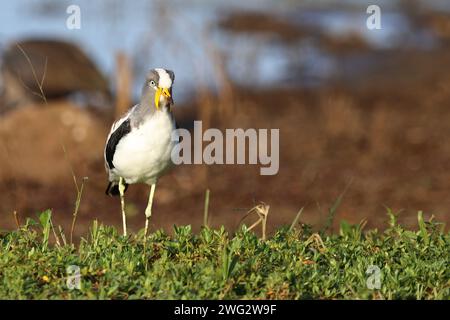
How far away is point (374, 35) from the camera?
22.5 meters

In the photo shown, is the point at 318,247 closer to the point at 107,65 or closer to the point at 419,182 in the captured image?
the point at 419,182

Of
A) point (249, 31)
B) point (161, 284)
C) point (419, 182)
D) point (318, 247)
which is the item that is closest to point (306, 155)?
point (419, 182)

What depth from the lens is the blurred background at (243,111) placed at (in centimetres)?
1246

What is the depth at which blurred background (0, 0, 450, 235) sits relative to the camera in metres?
12.5

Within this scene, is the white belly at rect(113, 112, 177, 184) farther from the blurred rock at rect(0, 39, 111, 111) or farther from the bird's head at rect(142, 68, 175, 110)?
the blurred rock at rect(0, 39, 111, 111)

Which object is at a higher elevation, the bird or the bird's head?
the bird's head

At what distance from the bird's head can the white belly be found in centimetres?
8

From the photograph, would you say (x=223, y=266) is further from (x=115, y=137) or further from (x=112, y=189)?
(x=112, y=189)

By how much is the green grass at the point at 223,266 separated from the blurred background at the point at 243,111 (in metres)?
2.51

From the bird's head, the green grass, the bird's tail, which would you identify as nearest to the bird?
the bird's head

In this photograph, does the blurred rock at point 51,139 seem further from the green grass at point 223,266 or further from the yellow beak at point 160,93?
the green grass at point 223,266

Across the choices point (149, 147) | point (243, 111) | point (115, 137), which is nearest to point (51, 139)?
point (243, 111)

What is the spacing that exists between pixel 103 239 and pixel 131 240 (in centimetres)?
21

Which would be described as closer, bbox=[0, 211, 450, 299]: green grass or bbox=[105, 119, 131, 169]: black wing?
bbox=[0, 211, 450, 299]: green grass
